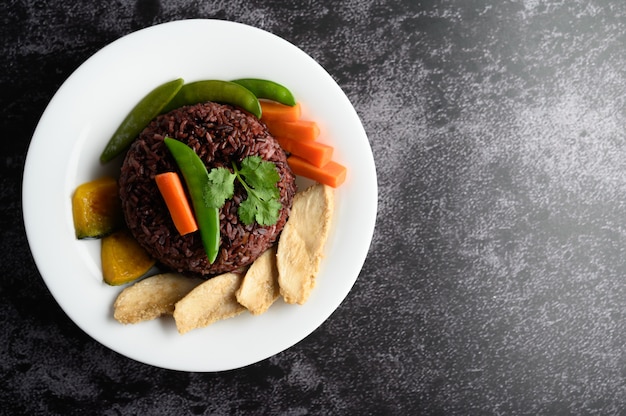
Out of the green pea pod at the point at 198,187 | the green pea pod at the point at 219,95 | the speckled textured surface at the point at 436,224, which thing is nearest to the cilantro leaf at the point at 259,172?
the green pea pod at the point at 198,187

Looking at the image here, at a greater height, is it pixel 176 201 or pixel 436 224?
pixel 176 201

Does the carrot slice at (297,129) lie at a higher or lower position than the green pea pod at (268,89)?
lower

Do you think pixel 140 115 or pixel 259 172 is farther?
pixel 140 115

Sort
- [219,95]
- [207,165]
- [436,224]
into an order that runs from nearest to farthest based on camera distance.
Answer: [207,165]
[219,95]
[436,224]

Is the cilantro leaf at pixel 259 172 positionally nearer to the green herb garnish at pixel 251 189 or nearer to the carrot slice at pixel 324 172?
the green herb garnish at pixel 251 189

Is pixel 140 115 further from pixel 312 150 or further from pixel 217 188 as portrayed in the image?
pixel 312 150

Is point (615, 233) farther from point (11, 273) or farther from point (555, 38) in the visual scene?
point (11, 273)

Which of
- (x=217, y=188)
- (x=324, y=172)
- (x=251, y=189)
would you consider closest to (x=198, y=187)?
(x=217, y=188)
